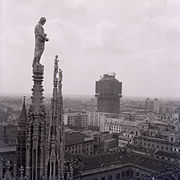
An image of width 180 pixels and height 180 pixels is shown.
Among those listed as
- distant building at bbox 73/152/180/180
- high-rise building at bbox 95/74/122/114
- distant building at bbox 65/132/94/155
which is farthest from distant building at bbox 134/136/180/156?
high-rise building at bbox 95/74/122/114

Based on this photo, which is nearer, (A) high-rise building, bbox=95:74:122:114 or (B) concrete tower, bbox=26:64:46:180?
(B) concrete tower, bbox=26:64:46:180

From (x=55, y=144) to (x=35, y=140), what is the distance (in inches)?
3.6

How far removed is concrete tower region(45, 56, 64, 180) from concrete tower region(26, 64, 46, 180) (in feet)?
0.09

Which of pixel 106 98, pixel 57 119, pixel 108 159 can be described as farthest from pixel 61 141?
pixel 106 98

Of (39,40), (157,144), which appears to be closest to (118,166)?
(157,144)

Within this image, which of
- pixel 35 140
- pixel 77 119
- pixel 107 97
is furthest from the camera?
pixel 107 97

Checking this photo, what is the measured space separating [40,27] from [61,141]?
489 mm

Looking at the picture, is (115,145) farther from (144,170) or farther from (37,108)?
(37,108)

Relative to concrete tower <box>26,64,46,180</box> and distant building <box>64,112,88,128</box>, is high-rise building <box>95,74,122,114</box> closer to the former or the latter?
distant building <box>64,112,88,128</box>

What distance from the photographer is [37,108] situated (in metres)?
1.40

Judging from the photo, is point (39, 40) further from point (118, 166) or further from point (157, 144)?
point (157, 144)

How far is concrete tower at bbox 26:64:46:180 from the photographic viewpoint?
53.7 inches

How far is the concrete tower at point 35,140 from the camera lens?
4.47 ft

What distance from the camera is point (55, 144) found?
1406mm
